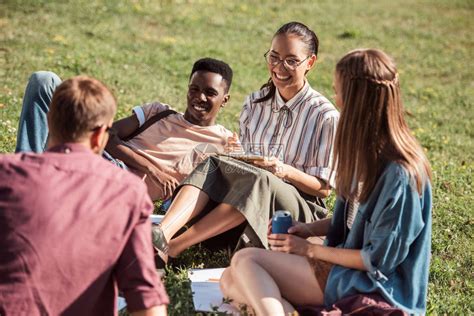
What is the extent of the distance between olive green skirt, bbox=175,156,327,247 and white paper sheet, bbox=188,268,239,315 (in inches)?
16.0

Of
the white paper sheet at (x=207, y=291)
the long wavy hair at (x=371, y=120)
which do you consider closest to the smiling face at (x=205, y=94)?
the white paper sheet at (x=207, y=291)

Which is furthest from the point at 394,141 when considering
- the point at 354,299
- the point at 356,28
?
the point at 356,28

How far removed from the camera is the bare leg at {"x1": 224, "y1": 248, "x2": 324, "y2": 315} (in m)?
3.74

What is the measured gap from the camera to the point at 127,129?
5609 millimetres

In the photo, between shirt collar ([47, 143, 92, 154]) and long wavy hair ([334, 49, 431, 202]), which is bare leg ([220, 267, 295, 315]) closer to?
long wavy hair ([334, 49, 431, 202])

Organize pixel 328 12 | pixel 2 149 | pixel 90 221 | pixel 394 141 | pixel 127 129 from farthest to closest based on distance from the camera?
pixel 328 12 < pixel 2 149 < pixel 127 129 < pixel 394 141 < pixel 90 221

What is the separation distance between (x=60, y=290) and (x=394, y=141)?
66.8 inches

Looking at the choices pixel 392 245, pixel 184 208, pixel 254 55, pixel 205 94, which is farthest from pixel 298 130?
pixel 254 55

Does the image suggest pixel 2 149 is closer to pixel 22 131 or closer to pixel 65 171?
pixel 22 131

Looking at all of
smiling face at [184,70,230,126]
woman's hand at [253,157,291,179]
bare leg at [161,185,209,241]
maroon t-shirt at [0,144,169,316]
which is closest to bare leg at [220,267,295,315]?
bare leg at [161,185,209,241]

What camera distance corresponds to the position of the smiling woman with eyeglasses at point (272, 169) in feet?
15.0

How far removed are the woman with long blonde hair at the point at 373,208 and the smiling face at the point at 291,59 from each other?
1452 millimetres

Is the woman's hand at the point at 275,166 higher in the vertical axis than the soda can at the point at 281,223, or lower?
higher

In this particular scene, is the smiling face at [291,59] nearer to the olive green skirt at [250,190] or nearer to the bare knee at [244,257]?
the olive green skirt at [250,190]
